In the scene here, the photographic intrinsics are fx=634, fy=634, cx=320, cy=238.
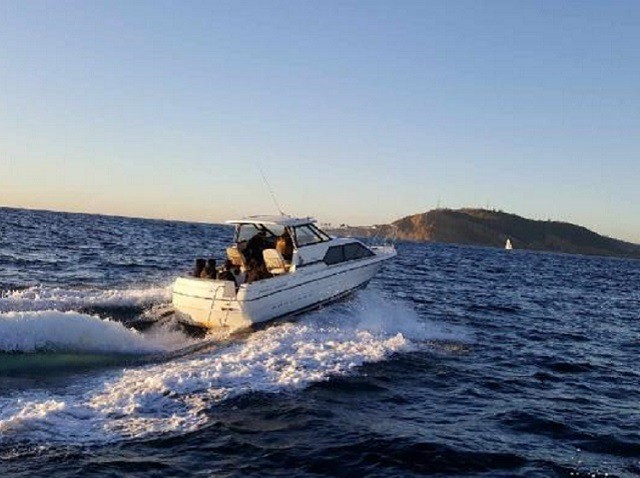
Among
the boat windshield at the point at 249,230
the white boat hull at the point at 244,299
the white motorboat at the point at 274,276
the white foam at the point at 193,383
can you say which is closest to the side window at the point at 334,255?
the white motorboat at the point at 274,276

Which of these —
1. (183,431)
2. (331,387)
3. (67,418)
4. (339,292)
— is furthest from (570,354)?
(67,418)

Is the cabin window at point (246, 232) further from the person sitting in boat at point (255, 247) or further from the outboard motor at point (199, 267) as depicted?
the outboard motor at point (199, 267)

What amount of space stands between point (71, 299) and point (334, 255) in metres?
7.69

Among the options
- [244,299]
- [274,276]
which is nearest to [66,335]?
[244,299]

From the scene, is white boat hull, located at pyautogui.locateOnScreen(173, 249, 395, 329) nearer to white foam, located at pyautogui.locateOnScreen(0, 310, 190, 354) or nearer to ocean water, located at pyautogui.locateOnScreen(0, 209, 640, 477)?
ocean water, located at pyautogui.locateOnScreen(0, 209, 640, 477)

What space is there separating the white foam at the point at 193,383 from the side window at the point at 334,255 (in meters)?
2.73

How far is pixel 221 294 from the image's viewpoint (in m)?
15.3

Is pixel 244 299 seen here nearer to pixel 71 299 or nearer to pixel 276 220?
pixel 276 220

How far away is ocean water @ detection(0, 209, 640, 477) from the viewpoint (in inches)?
308

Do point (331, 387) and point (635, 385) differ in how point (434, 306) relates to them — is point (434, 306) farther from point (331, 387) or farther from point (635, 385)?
point (331, 387)

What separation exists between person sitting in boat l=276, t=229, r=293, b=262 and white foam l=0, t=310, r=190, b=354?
16.4 feet

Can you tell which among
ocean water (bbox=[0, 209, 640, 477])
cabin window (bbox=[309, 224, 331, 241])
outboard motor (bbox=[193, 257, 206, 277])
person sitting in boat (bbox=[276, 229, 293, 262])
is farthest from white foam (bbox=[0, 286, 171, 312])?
cabin window (bbox=[309, 224, 331, 241])

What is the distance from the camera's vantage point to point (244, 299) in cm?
1530

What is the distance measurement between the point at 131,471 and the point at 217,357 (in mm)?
5263
